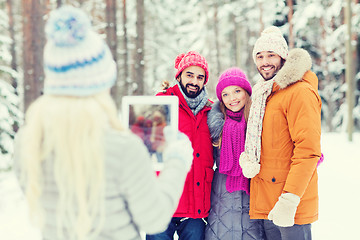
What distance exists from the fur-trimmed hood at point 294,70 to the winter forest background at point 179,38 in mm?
1537

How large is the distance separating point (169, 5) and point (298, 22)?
15.6m

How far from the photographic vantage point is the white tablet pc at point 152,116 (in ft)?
8.34

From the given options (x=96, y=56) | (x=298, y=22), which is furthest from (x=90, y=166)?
(x=298, y=22)

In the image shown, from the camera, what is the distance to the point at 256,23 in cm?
2781

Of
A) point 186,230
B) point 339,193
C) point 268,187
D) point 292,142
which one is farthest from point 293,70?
point 339,193

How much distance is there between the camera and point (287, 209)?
2.89 m

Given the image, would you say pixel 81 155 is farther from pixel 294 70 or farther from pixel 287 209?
pixel 294 70

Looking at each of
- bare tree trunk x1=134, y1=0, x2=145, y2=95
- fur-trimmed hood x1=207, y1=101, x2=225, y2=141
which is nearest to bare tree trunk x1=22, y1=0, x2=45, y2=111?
bare tree trunk x1=134, y1=0, x2=145, y2=95

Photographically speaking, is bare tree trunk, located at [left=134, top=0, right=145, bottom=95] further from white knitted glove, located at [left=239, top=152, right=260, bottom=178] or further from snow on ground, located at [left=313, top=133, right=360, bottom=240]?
white knitted glove, located at [left=239, top=152, right=260, bottom=178]

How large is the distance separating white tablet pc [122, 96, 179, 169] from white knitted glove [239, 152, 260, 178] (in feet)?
3.16

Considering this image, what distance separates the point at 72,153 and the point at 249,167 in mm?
1868

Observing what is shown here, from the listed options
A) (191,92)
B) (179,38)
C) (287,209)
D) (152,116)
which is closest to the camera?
(152,116)

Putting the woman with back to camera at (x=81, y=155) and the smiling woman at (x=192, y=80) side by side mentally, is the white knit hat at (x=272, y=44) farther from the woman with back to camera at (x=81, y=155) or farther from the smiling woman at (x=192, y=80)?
the woman with back to camera at (x=81, y=155)

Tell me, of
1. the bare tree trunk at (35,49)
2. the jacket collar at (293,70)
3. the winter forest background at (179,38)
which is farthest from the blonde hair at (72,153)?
the bare tree trunk at (35,49)
